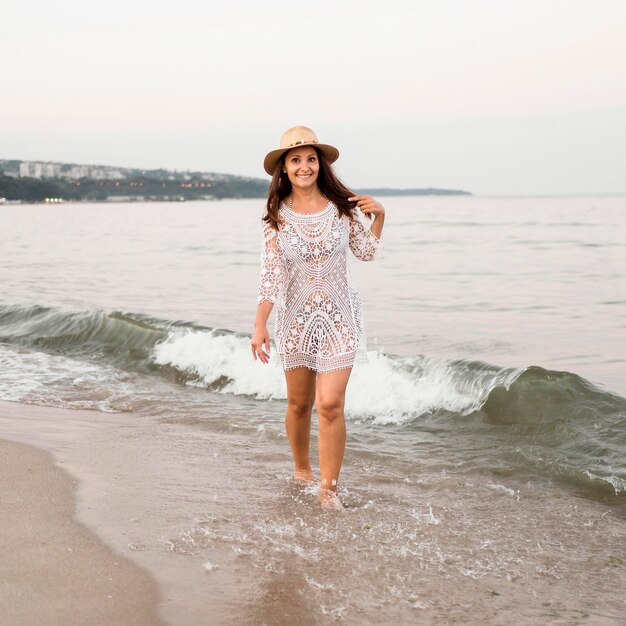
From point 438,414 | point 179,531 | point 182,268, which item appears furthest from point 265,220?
point 182,268

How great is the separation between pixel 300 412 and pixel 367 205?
4.22 feet

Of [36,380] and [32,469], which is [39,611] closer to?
[32,469]

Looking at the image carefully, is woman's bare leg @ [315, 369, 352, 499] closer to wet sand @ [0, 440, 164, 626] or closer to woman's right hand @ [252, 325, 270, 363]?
woman's right hand @ [252, 325, 270, 363]

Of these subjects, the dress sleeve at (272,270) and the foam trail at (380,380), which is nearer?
the dress sleeve at (272,270)

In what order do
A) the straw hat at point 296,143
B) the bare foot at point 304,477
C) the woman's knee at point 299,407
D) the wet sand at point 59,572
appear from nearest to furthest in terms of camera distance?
the wet sand at point 59,572
the straw hat at point 296,143
the woman's knee at point 299,407
the bare foot at point 304,477

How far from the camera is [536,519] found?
4.66 metres

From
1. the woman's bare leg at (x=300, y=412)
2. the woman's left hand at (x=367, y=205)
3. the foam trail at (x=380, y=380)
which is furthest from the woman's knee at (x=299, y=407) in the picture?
the foam trail at (x=380, y=380)

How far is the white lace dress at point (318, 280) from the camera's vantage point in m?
4.42

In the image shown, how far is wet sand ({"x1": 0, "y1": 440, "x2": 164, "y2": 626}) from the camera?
3092 millimetres

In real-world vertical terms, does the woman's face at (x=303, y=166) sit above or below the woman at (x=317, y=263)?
above

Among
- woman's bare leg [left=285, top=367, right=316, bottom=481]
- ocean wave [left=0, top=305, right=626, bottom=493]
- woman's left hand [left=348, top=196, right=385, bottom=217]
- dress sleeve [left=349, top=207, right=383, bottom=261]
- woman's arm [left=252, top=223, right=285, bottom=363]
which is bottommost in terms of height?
ocean wave [left=0, top=305, right=626, bottom=493]

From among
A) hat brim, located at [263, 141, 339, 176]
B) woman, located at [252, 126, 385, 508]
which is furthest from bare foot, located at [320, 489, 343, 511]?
hat brim, located at [263, 141, 339, 176]

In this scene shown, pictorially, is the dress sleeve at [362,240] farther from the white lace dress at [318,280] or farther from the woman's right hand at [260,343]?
the woman's right hand at [260,343]

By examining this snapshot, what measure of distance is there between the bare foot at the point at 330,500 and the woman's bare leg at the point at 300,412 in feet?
1.42
